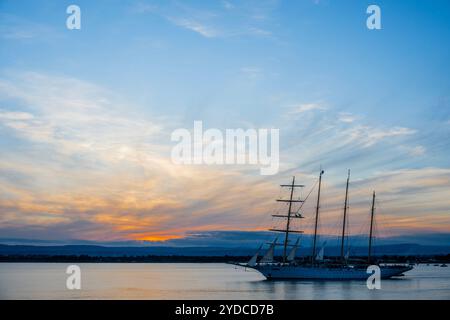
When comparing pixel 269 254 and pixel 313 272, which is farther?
pixel 269 254

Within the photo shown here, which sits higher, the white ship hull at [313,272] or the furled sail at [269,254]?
the furled sail at [269,254]

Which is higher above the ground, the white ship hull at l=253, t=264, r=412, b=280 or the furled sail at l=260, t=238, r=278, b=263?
the furled sail at l=260, t=238, r=278, b=263

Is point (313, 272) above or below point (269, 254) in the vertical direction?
below
